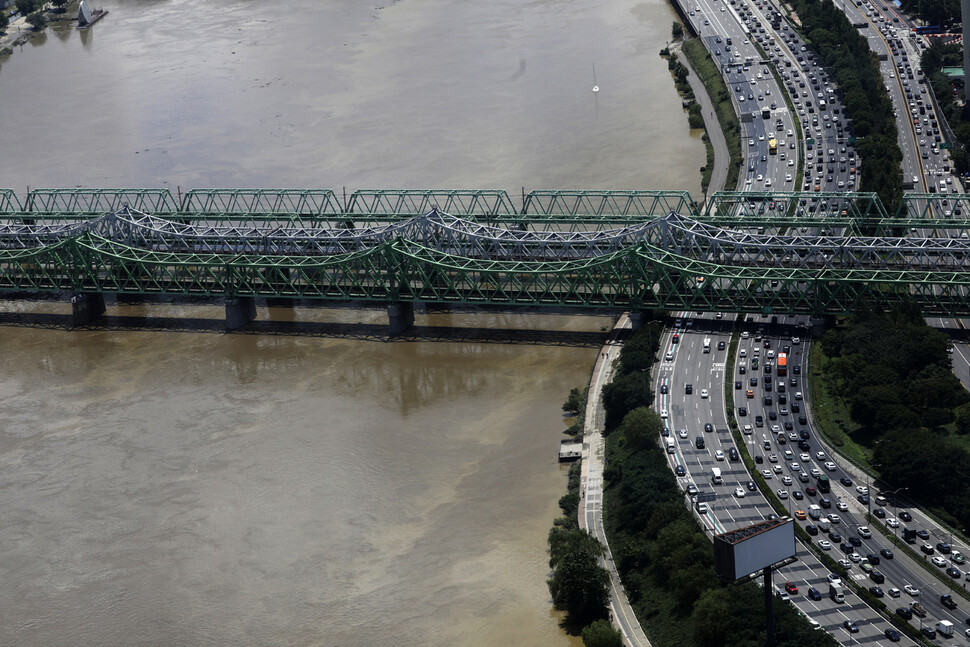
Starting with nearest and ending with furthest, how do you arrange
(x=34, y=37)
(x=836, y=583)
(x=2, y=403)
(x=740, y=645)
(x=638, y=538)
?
(x=740, y=645)
(x=836, y=583)
(x=638, y=538)
(x=2, y=403)
(x=34, y=37)

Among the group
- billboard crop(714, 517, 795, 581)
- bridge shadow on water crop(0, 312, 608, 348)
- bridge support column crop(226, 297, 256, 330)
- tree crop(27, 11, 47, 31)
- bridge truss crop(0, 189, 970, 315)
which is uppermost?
tree crop(27, 11, 47, 31)

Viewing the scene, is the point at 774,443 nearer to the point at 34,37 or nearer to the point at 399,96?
the point at 399,96

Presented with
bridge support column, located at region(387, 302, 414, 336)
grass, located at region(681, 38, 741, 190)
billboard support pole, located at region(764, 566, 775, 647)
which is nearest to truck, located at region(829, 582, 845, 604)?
billboard support pole, located at region(764, 566, 775, 647)

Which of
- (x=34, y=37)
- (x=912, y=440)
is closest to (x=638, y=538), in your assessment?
(x=912, y=440)

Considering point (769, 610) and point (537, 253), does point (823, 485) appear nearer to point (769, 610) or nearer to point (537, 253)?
point (769, 610)

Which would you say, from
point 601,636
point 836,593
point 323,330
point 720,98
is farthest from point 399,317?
point 720,98

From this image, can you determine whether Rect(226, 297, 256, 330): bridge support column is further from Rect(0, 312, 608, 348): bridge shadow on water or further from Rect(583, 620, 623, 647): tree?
Rect(583, 620, 623, 647): tree
